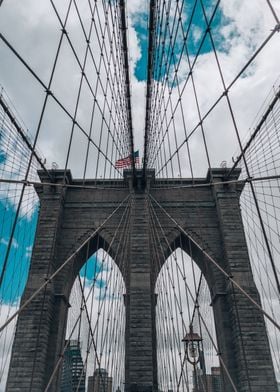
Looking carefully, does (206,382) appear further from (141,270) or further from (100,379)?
(100,379)

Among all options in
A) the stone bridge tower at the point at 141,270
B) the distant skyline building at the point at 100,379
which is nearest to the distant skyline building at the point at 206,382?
the stone bridge tower at the point at 141,270

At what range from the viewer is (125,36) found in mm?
12555

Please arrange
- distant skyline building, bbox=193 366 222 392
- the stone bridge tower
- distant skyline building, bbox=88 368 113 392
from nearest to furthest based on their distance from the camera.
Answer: distant skyline building, bbox=193 366 222 392
the stone bridge tower
distant skyline building, bbox=88 368 113 392

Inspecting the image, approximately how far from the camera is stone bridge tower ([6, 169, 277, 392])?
13602mm

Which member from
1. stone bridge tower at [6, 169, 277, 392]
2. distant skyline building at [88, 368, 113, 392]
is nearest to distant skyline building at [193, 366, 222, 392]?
stone bridge tower at [6, 169, 277, 392]

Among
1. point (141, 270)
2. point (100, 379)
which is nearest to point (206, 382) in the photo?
point (141, 270)

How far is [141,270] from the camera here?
1565 cm

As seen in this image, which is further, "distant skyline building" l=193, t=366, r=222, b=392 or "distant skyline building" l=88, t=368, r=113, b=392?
"distant skyline building" l=88, t=368, r=113, b=392

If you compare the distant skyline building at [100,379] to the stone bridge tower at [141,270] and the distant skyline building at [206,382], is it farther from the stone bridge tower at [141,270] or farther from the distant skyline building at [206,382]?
the distant skyline building at [206,382]

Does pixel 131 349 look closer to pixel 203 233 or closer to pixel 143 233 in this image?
pixel 143 233

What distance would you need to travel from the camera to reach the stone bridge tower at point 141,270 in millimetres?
13602

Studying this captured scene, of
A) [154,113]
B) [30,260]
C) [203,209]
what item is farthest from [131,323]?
[154,113]

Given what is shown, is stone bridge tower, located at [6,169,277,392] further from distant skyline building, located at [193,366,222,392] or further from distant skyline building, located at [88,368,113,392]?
distant skyline building, located at [88,368,113,392]

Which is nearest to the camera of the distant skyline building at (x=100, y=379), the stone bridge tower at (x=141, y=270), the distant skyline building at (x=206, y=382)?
the distant skyline building at (x=206, y=382)
